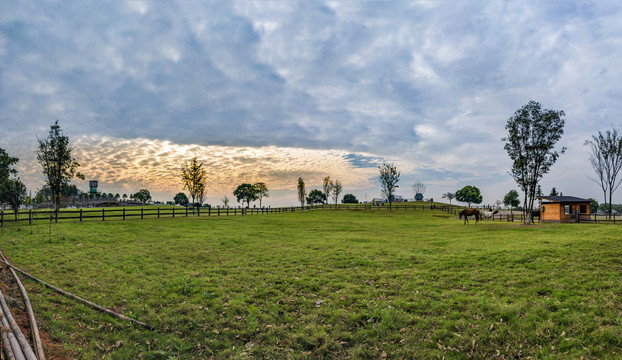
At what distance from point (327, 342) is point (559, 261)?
1173 centimetres

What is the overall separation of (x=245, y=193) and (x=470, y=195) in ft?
318

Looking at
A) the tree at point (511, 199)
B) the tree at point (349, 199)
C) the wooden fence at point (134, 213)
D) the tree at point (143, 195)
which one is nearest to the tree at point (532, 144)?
the wooden fence at point (134, 213)

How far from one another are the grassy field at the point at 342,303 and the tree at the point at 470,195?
398 feet

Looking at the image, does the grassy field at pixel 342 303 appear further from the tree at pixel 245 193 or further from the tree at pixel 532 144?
the tree at pixel 245 193

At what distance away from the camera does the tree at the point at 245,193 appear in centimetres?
12812

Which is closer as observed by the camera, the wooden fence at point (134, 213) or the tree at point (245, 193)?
the wooden fence at point (134, 213)

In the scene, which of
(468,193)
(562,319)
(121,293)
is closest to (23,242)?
(121,293)

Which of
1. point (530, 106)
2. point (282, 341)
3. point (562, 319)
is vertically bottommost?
point (282, 341)

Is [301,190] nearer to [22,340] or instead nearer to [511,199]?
[511,199]

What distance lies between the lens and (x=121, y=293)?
421 inches

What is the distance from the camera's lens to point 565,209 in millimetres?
37500

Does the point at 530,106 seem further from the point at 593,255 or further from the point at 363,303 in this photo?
the point at 363,303

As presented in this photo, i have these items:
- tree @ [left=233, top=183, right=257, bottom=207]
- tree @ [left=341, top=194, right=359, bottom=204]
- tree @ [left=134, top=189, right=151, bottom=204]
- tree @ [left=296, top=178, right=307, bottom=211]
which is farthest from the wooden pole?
tree @ [left=134, top=189, right=151, bottom=204]

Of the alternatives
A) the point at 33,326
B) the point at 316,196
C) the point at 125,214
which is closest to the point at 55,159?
the point at 125,214
